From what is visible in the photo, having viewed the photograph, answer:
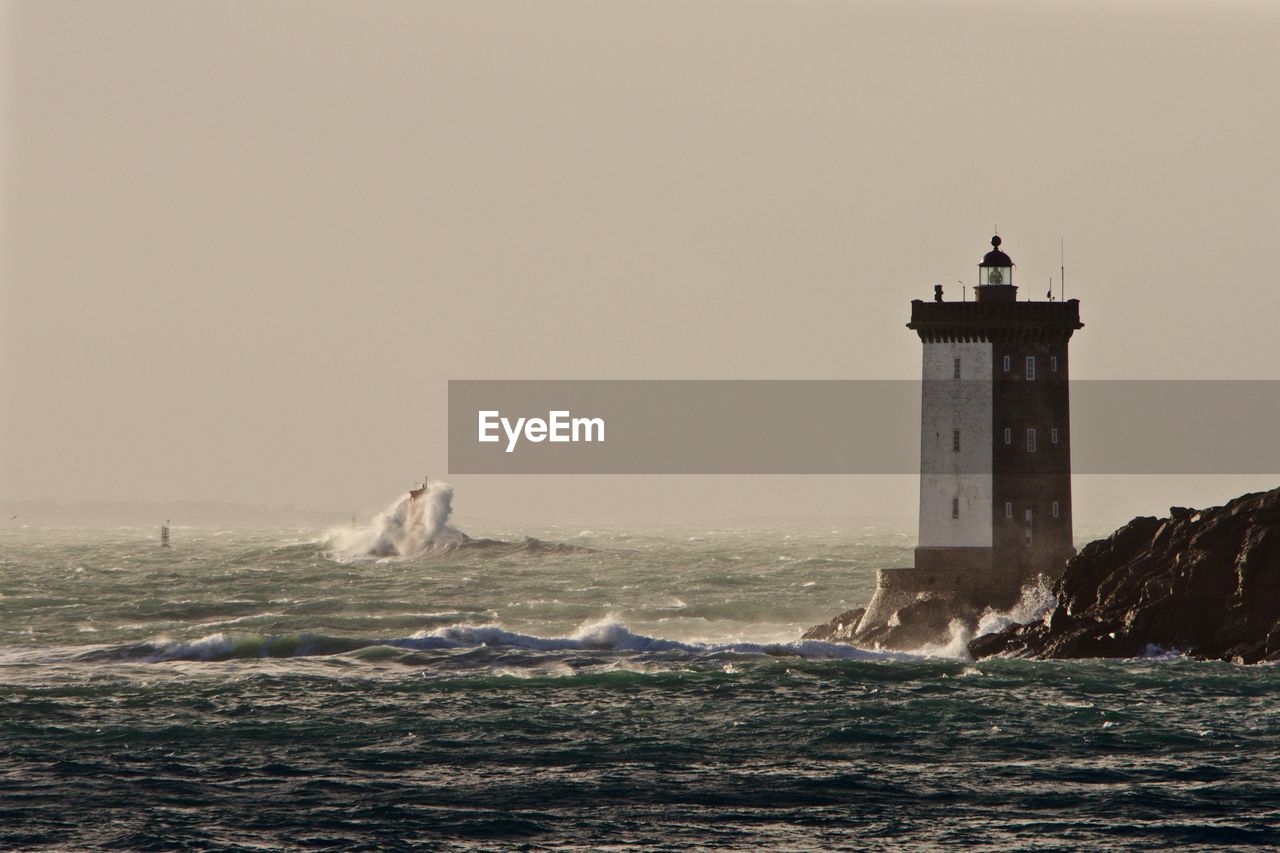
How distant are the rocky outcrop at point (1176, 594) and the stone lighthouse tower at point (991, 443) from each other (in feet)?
14.5

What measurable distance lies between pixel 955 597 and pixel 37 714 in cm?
2859

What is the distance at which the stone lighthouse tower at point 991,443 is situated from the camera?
178 feet

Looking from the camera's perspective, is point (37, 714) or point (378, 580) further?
point (378, 580)

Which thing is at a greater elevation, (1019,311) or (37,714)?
(1019,311)

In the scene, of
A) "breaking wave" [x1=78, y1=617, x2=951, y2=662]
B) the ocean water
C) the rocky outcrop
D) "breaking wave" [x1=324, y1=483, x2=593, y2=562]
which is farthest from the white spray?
the rocky outcrop

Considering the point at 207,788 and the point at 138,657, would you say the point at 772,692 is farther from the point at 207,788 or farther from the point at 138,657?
the point at 138,657

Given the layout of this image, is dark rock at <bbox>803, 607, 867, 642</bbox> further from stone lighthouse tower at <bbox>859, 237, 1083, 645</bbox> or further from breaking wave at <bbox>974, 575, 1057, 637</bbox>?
breaking wave at <bbox>974, 575, 1057, 637</bbox>

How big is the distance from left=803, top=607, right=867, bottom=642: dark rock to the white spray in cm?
8493

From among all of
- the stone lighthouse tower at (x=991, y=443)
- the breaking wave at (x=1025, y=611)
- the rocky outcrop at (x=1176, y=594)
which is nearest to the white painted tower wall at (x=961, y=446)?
the stone lighthouse tower at (x=991, y=443)

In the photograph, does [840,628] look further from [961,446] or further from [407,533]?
[407,533]

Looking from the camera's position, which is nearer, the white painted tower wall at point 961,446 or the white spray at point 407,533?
Result: the white painted tower wall at point 961,446

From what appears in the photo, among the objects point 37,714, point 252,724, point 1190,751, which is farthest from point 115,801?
point 1190,751

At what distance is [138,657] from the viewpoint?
48.6 metres

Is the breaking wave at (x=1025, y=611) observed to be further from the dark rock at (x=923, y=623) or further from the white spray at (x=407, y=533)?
the white spray at (x=407, y=533)
